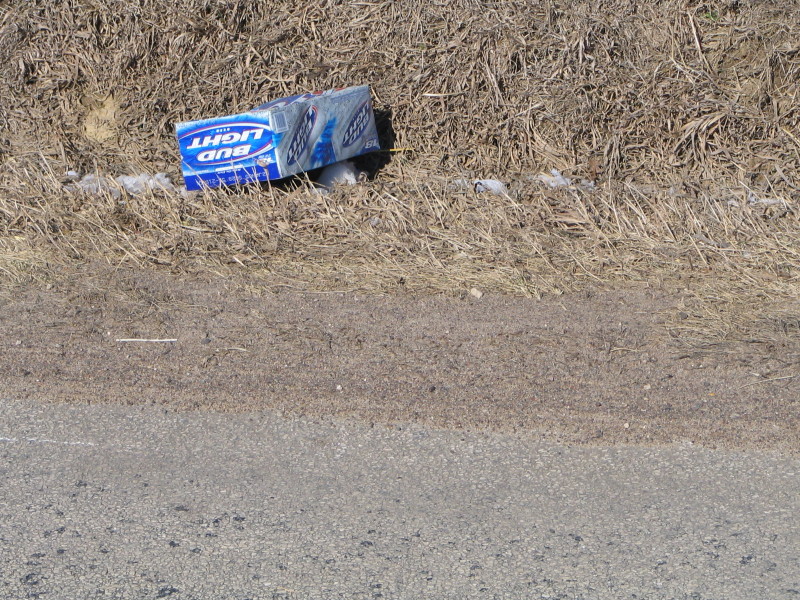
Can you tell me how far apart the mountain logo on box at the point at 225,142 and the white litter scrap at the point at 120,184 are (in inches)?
17.8

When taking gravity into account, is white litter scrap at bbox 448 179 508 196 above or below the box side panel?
below

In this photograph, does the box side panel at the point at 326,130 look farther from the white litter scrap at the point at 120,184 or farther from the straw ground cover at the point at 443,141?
the white litter scrap at the point at 120,184

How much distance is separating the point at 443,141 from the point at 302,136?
71.8 inches

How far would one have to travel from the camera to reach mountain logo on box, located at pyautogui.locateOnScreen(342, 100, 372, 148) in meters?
8.17

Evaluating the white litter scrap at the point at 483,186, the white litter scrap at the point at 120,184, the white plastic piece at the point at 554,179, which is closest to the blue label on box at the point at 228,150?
the white litter scrap at the point at 120,184

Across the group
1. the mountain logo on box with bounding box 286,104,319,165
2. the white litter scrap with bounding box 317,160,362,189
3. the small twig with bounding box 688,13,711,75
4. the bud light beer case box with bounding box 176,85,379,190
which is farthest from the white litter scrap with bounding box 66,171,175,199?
the small twig with bounding box 688,13,711,75

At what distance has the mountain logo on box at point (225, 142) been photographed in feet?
24.8

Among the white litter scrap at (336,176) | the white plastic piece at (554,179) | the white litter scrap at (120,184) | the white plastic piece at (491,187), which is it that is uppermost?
the white litter scrap at (120,184)

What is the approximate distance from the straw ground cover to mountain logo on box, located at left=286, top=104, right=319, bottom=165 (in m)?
0.32

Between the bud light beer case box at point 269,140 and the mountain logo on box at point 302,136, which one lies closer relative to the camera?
the bud light beer case box at point 269,140

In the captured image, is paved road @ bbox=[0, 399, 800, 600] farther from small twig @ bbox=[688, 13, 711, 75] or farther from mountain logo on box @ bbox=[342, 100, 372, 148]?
small twig @ bbox=[688, 13, 711, 75]

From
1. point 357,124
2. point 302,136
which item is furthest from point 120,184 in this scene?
point 357,124

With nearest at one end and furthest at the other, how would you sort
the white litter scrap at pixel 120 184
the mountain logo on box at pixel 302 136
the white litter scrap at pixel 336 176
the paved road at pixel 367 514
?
the paved road at pixel 367 514 < the mountain logo on box at pixel 302 136 < the white litter scrap at pixel 120 184 < the white litter scrap at pixel 336 176

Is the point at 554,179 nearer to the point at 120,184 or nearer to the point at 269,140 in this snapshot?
the point at 269,140
